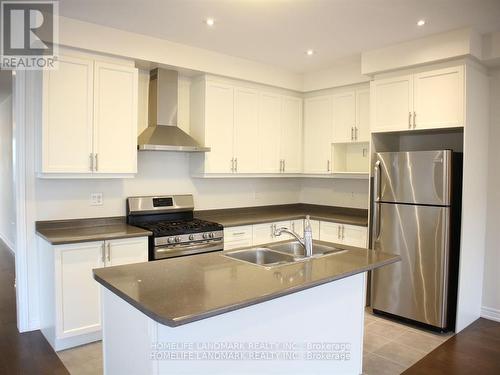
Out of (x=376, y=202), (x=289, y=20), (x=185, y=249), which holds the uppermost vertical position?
(x=289, y=20)

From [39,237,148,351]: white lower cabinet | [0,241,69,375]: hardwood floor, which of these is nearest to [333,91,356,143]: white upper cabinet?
[39,237,148,351]: white lower cabinet

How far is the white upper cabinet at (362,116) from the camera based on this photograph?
4.52 metres

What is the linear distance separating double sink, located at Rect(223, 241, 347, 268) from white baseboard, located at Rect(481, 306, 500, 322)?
2248mm

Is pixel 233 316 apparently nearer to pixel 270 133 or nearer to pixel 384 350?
pixel 384 350

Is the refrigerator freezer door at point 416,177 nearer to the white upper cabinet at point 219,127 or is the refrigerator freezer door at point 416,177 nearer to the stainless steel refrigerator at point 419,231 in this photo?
the stainless steel refrigerator at point 419,231

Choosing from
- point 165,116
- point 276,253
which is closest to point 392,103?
point 276,253

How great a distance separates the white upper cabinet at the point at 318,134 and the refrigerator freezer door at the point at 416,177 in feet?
3.53

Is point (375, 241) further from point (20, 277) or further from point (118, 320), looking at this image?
point (20, 277)

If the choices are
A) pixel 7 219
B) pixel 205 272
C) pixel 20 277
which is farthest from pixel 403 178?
pixel 7 219

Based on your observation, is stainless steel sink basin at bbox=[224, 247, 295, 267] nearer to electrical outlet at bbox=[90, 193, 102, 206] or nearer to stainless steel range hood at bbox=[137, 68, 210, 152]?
stainless steel range hood at bbox=[137, 68, 210, 152]

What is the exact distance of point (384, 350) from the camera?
326 centimetres

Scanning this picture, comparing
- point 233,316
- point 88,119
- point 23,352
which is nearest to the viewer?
point 233,316

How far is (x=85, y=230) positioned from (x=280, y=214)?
2.32m

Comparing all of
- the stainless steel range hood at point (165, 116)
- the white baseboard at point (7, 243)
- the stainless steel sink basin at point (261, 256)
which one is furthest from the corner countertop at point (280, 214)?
the white baseboard at point (7, 243)
